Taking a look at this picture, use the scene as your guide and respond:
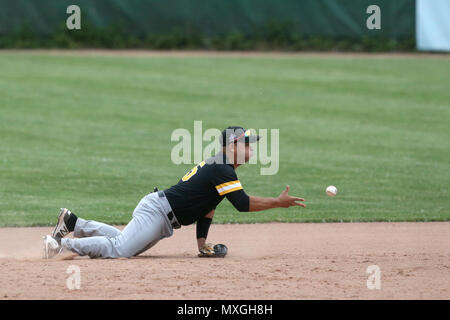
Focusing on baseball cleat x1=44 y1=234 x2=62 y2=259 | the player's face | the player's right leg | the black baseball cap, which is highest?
the black baseball cap

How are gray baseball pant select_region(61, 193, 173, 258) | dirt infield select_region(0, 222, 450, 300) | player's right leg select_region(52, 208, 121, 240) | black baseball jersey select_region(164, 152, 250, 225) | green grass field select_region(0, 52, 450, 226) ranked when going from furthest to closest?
1. green grass field select_region(0, 52, 450, 226)
2. player's right leg select_region(52, 208, 121, 240)
3. gray baseball pant select_region(61, 193, 173, 258)
4. black baseball jersey select_region(164, 152, 250, 225)
5. dirt infield select_region(0, 222, 450, 300)

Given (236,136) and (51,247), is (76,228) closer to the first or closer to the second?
(51,247)

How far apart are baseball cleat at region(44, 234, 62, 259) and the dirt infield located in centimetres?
10

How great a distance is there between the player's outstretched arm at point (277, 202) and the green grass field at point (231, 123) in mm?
3052

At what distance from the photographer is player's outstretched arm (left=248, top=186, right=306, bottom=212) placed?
20.5 feet

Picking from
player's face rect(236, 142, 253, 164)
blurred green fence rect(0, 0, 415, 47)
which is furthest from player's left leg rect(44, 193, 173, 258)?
blurred green fence rect(0, 0, 415, 47)

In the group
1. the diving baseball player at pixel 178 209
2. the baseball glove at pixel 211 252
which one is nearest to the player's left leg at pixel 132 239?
the diving baseball player at pixel 178 209

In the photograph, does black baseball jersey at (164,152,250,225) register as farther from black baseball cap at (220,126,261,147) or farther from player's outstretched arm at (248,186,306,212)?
black baseball cap at (220,126,261,147)

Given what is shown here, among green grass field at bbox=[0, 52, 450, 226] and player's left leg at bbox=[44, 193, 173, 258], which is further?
green grass field at bbox=[0, 52, 450, 226]

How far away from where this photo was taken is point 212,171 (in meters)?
6.50

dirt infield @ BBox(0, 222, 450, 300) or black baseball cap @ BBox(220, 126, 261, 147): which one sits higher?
black baseball cap @ BBox(220, 126, 261, 147)

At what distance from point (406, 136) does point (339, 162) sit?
9.05ft

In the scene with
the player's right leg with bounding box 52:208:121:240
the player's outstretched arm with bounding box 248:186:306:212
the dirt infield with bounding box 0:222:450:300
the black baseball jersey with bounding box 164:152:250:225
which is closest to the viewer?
the dirt infield with bounding box 0:222:450:300

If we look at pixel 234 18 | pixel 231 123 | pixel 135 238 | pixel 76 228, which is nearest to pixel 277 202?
pixel 135 238
